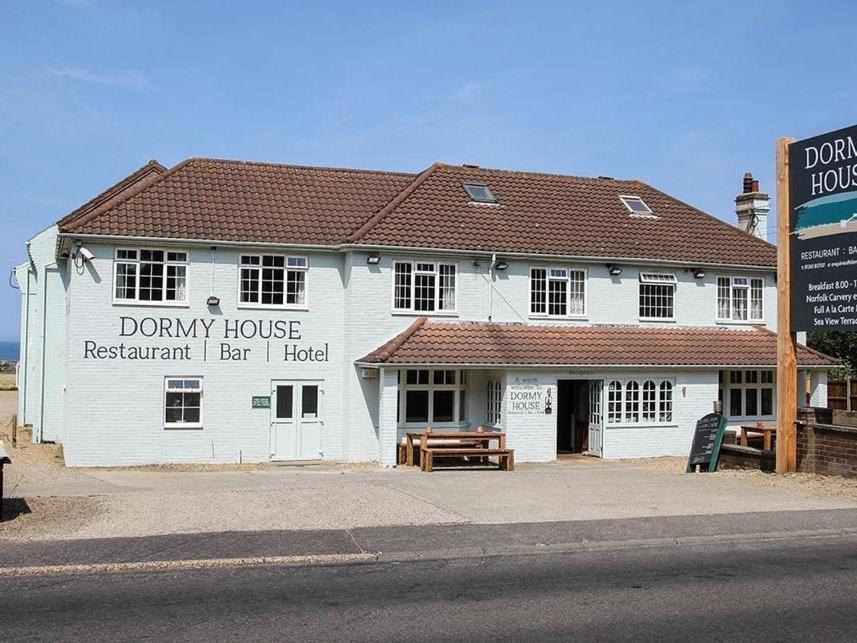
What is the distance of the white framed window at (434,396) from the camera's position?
2445cm

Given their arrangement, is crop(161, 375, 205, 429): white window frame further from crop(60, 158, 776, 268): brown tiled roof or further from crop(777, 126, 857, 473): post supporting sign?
crop(777, 126, 857, 473): post supporting sign

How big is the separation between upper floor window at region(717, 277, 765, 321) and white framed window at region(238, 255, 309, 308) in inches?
460

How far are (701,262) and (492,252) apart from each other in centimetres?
609

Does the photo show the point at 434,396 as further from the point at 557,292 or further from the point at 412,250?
the point at 557,292

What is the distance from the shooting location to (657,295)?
26.9 metres

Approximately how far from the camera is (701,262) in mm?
26797

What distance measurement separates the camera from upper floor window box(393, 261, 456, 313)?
24.4 metres

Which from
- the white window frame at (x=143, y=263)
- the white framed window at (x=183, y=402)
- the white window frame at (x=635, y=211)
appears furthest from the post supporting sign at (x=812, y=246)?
the white window frame at (x=143, y=263)

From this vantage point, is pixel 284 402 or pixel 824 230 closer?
pixel 824 230

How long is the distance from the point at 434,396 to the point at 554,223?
232 inches

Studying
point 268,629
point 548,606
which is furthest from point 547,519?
point 268,629

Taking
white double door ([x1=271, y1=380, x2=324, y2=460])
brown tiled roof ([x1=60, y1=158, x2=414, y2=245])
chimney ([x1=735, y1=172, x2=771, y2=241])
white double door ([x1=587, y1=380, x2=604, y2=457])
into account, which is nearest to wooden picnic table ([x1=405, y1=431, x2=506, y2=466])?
white double door ([x1=271, y1=380, x2=324, y2=460])

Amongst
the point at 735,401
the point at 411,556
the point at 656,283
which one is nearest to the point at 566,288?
the point at 656,283

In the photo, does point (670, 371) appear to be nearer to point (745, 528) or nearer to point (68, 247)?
point (745, 528)
